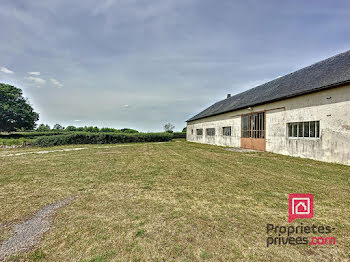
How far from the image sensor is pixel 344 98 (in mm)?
7270

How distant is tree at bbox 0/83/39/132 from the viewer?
86.5 feet

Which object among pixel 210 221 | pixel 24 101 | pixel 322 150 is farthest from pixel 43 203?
pixel 24 101

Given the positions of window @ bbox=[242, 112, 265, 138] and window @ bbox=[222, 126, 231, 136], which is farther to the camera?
window @ bbox=[222, 126, 231, 136]

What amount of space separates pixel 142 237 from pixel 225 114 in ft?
52.7

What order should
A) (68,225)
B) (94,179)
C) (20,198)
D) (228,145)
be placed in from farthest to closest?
(228,145) < (94,179) < (20,198) < (68,225)

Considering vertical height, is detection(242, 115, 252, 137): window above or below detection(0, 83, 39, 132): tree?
below

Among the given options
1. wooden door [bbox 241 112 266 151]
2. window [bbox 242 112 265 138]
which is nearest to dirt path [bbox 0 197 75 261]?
wooden door [bbox 241 112 266 151]

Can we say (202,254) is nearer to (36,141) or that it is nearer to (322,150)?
(322,150)

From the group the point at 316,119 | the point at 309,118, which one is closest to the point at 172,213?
the point at 316,119

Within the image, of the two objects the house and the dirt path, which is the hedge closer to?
the house

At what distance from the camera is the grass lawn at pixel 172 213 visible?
→ 2021mm

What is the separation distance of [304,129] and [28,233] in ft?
37.2

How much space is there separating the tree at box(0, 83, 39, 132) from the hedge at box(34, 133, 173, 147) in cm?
1619

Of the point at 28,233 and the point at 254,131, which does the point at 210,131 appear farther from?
the point at 28,233
